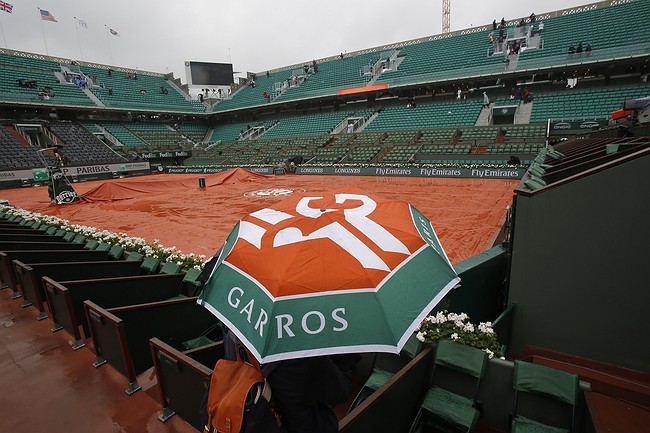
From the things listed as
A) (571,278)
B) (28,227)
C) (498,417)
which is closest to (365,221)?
(498,417)

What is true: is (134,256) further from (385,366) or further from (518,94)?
(518,94)

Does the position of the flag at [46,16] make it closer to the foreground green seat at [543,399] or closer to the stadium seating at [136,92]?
the stadium seating at [136,92]

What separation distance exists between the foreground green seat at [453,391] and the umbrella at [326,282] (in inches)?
58.7

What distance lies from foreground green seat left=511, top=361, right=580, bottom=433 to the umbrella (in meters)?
1.60

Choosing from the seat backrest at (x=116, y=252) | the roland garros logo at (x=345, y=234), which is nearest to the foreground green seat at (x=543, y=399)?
the roland garros logo at (x=345, y=234)

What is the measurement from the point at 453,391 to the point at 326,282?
7.75 ft

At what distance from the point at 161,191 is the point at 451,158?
1925 cm

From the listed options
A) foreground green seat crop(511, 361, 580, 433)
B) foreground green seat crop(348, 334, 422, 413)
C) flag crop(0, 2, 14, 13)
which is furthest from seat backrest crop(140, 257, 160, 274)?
flag crop(0, 2, 14, 13)

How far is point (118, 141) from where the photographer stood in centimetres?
3784

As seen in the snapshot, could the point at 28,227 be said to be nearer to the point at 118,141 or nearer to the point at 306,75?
the point at 118,141

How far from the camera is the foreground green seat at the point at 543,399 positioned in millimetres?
2578

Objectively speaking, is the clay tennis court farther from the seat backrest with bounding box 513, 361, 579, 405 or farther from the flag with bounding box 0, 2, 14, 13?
the flag with bounding box 0, 2, 14, 13

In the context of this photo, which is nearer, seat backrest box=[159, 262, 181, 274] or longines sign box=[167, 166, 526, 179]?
seat backrest box=[159, 262, 181, 274]

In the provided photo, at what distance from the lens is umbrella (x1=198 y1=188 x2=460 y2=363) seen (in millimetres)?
1426
